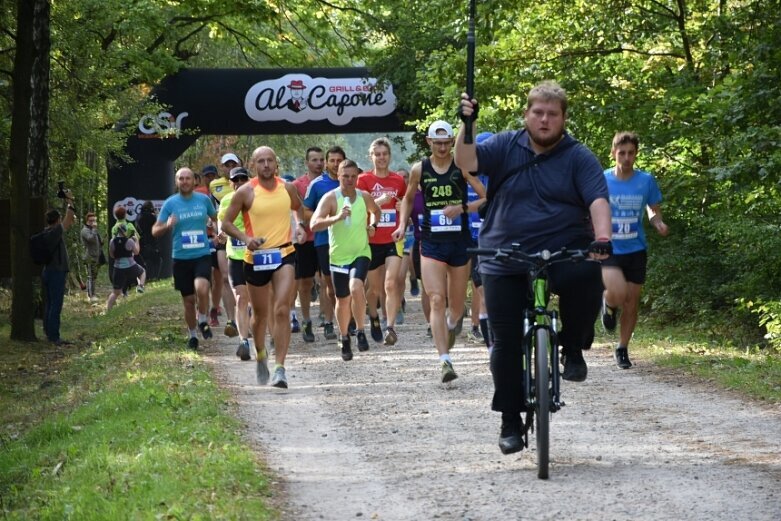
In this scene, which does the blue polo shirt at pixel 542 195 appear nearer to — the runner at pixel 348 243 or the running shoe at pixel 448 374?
the running shoe at pixel 448 374

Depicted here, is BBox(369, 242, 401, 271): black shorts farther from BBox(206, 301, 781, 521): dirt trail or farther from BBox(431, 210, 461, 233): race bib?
A: BBox(431, 210, 461, 233): race bib

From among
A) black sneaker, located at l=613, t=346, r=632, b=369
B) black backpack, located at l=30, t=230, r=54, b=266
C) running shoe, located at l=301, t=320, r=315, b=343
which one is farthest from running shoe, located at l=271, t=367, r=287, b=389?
black backpack, located at l=30, t=230, r=54, b=266

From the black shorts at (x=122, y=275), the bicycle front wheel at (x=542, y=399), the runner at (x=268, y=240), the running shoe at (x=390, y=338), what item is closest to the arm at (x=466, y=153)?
the bicycle front wheel at (x=542, y=399)

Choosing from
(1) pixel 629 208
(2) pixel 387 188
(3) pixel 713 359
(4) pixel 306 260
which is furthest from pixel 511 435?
(4) pixel 306 260

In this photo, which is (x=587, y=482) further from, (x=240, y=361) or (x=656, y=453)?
(x=240, y=361)

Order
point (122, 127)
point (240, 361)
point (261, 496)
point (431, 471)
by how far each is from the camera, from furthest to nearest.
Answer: point (122, 127), point (240, 361), point (431, 471), point (261, 496)

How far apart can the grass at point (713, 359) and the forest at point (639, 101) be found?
42 centimetres

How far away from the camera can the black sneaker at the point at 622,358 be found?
12.2 metres

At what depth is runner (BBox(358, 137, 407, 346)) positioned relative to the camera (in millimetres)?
14305

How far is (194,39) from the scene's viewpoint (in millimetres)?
37969

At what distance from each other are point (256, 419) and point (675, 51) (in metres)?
9.51

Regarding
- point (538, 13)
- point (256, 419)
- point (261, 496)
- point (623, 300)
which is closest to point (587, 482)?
point (261, 496)

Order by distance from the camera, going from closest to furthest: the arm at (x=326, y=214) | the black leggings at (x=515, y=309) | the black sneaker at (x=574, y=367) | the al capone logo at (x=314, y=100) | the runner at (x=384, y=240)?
the black leggings at (x=515, y=309)
the black sneaker at (x=574, y=367)
the arm at (x=326, y=214)
the runner at (x=384, y=240)
the al capone logo at (x=314, y=100)

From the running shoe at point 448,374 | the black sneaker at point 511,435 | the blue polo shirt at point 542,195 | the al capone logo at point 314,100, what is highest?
the al capone logo at point 314,100
